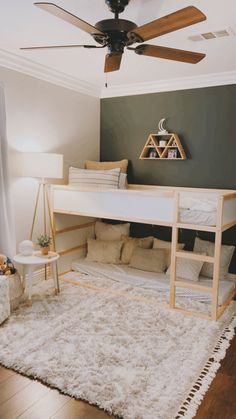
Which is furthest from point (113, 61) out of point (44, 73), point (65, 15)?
point (44, 73)

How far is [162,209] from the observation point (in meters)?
3.30

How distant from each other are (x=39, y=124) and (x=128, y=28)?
83.1 inches

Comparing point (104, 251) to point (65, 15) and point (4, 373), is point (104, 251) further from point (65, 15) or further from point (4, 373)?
point (65, 15)

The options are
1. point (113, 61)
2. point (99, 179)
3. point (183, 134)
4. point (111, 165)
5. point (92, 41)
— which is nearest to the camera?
point (113, 61)

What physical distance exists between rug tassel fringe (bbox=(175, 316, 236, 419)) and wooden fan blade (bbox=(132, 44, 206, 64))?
215 cm

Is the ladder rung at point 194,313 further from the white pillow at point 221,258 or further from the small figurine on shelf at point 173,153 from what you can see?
the small figurine on shelf at point 173,153

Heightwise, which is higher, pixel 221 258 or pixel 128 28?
pixel 128 28

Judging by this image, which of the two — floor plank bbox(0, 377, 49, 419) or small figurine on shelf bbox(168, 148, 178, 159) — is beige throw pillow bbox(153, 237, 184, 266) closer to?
small figurine on shelf bbox(168, 148, 178, 159)

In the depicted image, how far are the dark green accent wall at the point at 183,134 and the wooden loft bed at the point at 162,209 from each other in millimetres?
338

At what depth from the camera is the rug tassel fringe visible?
6.46ft

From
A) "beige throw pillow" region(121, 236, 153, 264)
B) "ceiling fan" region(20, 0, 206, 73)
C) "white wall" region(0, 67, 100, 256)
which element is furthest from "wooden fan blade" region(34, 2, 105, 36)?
"beige throw pillow" region(121, 236, 153, 264)

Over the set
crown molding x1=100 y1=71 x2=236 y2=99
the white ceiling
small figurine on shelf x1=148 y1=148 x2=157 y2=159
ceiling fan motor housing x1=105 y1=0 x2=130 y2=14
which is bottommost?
small figurine on shelf x1=148 y1=148 x2=157 y2=159

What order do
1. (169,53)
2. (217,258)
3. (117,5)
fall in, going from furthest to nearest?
1. (217,258)
2. (169,53)
3. (117,5)

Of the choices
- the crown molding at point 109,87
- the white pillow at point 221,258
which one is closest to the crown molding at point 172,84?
the crown molding at point 109,87
